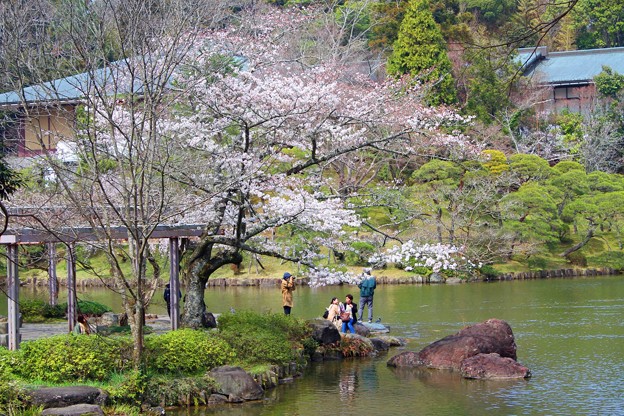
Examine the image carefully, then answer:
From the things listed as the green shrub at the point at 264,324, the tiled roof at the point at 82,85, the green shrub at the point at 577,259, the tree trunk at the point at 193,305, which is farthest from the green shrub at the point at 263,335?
the green shrub at the point at 577,259

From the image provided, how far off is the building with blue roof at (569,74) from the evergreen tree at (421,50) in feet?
20.9

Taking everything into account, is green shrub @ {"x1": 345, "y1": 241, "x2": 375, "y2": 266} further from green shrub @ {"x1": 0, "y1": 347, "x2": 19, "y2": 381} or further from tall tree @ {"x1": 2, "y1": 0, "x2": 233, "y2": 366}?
green shrub @ {"x1": 0, "y1": 347, "x2": 19, "y2": 381}

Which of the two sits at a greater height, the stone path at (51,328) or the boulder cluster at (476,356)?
the stone path at (51,328)

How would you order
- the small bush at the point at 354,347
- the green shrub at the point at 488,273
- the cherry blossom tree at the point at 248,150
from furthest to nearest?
the green shrub at the point at 488,273
the small bush at the point at 354,347
the cherry blossom tree at the point at 248,150

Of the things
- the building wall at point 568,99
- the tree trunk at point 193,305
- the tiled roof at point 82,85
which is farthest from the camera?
the building wall at point 568,99

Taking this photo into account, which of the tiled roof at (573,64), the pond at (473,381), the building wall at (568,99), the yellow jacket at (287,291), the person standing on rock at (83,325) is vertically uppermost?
the tiled roof at (573,64)

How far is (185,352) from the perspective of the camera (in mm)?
14125

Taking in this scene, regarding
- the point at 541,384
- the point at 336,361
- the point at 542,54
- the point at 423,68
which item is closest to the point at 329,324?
the point at 336,361

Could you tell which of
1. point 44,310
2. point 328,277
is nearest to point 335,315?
point 328,277

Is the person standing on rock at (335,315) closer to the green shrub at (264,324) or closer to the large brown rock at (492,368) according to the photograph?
the green shrub at (264,324)

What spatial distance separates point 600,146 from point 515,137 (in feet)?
12.7

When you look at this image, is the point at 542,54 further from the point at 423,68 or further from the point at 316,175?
the point at 316,175

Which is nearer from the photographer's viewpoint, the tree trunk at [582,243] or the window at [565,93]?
the tree trunk at [582,243]

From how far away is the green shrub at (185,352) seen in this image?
13.9 m
